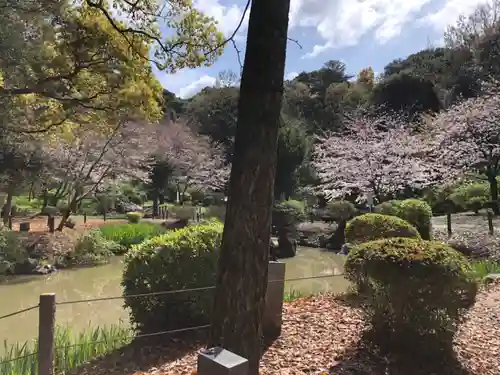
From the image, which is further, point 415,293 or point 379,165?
point 379,165

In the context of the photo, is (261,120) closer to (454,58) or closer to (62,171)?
(62,171)

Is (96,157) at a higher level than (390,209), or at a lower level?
higher

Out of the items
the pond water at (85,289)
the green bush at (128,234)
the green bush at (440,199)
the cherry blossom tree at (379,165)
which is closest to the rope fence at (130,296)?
the pond water at (85,289)

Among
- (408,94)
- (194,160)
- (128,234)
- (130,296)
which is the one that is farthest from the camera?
(408,94)

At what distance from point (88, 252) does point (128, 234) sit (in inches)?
84.5

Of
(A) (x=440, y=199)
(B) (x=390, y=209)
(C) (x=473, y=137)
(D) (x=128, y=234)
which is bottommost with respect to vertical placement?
(D) (x=128, y=234)

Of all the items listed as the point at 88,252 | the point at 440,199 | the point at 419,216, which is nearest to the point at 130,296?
the point at 88,252

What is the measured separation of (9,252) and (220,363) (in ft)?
31.5

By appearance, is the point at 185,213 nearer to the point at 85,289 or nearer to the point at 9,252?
the point at 9,252

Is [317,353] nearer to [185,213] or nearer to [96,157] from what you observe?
[185,213]

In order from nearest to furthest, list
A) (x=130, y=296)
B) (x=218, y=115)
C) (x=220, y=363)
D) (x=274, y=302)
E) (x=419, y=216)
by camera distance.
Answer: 1. (x=220, y=363)
2. (x=130, y=296)
3. (x=274, y=302)
4. (x=419, y=216)
5. (x=218, y=115)

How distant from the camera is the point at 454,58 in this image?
24062mm

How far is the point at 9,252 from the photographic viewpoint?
966 cm

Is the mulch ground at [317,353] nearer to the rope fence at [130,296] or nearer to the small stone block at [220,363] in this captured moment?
the rope fence at [130,296]
